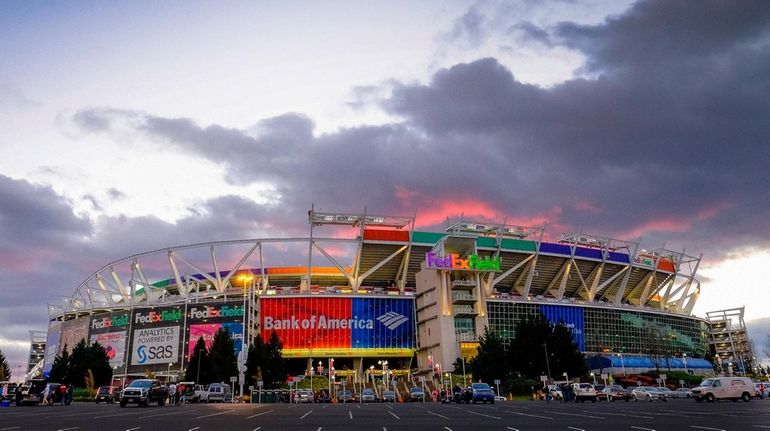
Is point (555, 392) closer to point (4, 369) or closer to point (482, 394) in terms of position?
point (482, 394)

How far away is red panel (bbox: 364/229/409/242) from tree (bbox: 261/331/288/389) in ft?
137

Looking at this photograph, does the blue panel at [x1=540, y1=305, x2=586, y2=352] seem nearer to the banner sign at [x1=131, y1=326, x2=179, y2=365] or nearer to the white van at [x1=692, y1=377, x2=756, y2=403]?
the banner sign at [x1=131, y1=326, x2=179, y2=365]

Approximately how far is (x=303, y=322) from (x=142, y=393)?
74668 millimetres

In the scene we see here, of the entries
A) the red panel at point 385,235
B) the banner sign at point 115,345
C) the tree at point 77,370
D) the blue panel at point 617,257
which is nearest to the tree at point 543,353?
the red panel at point 385,235

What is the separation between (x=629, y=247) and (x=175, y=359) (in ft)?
343

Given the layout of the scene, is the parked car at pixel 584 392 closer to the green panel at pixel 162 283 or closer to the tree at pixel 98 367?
the tree at pixel 98 367

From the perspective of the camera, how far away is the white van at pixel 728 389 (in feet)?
156

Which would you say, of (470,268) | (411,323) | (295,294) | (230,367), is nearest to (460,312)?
(470,268)

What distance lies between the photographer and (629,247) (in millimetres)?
141500

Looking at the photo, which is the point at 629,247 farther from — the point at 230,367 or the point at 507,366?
the point at 230,367

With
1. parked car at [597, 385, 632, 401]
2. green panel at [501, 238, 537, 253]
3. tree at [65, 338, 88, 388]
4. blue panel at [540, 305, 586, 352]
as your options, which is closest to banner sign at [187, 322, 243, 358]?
tree at [65, 338, 88, 388]

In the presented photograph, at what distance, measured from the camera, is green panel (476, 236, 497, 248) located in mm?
126037

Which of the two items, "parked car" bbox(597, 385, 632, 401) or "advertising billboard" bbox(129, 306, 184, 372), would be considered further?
"advertising billboard" bbox(129, 306, 184, 372)

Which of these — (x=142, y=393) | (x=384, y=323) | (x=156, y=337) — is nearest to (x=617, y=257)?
(x=384, y=323)
